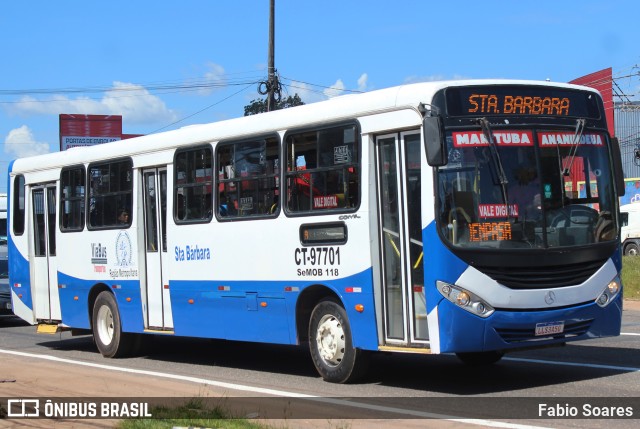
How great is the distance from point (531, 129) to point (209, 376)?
5.41 meters

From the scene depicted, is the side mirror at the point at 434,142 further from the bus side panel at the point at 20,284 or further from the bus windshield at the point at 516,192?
the bus side panel at the point at 20,284

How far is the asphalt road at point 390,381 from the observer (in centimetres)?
945

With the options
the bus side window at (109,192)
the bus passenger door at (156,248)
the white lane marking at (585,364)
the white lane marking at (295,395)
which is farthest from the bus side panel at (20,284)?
the white lane marking at (585,364)

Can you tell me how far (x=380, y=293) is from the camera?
11.1 m

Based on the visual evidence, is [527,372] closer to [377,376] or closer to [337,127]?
[377,376]

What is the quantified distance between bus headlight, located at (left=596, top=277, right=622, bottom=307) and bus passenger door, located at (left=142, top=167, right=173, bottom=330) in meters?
A: 6.52

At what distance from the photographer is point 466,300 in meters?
10.2

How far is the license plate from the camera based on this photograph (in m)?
10.5

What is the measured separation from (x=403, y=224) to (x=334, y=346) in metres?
1.84

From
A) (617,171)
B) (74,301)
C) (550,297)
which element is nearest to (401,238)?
(550,297)

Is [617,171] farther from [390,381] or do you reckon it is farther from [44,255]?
[44,255]

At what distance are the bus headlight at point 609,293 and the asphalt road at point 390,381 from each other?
0.88m

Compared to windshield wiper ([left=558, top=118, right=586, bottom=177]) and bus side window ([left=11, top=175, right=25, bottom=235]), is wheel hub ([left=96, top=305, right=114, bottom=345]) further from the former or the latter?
windshield wiper ([left=558, top=118, right=586, bottom=177])

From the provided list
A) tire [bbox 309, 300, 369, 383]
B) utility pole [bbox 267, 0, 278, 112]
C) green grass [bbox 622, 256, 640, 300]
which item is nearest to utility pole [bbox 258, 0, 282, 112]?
utility pole [bbox 267, 0, 278, 112]
